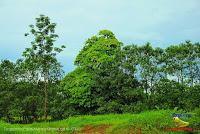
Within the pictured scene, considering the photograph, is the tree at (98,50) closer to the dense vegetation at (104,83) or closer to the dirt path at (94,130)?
the dense vegetation at (104,83)

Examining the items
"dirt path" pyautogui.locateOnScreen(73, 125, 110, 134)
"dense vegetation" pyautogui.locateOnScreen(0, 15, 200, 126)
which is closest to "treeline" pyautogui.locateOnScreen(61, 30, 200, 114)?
"dense vegetation" pyautogui.locateOnScreen(0, 15, 200, 126)

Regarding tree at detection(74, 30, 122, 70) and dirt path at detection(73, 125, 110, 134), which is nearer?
dirt path at detection(73, 125, 110, 134)

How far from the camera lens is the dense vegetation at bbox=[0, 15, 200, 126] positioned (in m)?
26.4

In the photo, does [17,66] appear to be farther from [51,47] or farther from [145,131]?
[145,131]

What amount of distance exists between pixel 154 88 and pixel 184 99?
271 cm

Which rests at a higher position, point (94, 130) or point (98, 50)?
point (98, 50)

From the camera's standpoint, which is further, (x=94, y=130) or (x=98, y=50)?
(x=98, y=50)

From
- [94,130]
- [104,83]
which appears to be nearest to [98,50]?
[104,83]

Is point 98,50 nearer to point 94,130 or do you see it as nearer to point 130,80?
point 130,80

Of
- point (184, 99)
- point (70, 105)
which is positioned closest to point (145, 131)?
point (184, 99)

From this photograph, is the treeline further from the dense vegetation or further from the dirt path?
the dirt path

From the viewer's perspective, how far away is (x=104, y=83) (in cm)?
2809

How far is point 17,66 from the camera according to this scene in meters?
36.4

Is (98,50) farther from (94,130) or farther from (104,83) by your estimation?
(94,130)
